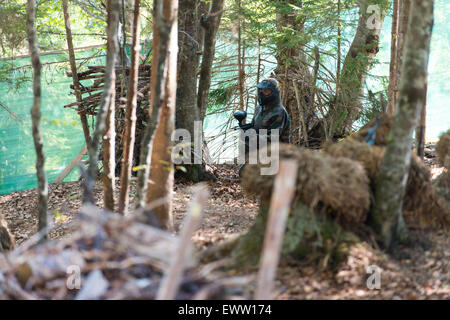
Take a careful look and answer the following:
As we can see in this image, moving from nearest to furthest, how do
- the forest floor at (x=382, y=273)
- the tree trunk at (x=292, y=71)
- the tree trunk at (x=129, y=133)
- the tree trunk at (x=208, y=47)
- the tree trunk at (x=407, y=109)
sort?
1. the forest floor at (x=382, y=273)
2. the tree trunk at (x=407, y=109)
3. the tree trunk at (x=129, y=133)
4. the tree trunk at (x=208, y=47)
5. the tree trunk at (x=292, y=71)

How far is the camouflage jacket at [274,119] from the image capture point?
7652 millimetres

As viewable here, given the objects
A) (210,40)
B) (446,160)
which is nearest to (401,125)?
(446,160)

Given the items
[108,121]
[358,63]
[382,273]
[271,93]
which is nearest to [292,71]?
[358,63]

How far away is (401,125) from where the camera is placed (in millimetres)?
4035

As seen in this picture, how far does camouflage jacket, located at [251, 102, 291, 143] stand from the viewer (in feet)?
25.1

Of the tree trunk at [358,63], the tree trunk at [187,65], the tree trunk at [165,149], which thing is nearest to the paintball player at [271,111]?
the tree trunk at [187,65]

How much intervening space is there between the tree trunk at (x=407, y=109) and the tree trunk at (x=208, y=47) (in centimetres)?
532

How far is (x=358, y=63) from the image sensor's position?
392 inches

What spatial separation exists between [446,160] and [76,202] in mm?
6975

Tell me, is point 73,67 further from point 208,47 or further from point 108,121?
point 108,121

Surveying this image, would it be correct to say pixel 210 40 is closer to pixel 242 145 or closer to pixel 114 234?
pixel 242 145

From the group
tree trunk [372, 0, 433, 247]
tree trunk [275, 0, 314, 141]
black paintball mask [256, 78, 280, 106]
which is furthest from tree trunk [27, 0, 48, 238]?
tree trunk [275, 0, 314, 141]

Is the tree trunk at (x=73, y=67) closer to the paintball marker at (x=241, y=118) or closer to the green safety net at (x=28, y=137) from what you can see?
the paintball marker at (x=241, y=118)

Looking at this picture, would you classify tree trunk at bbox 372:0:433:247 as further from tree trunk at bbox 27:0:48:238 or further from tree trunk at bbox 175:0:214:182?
tree trunk at bbox 175:0:214:182
